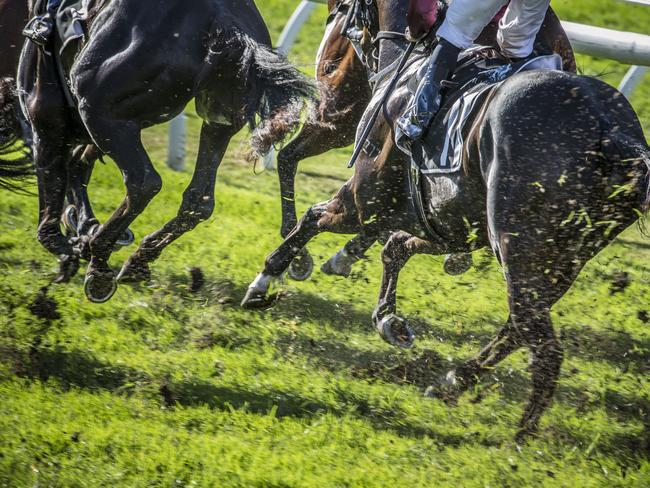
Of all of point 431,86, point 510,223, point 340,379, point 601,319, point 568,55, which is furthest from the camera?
point 601,319

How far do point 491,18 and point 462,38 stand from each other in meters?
0.17

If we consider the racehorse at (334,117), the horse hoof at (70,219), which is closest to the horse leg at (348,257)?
the racehorse at (334,117)

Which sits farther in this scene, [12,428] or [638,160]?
[12,428]

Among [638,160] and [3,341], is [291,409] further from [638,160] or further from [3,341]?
[638,160]

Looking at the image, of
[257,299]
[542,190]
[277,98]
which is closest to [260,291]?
[257,299]

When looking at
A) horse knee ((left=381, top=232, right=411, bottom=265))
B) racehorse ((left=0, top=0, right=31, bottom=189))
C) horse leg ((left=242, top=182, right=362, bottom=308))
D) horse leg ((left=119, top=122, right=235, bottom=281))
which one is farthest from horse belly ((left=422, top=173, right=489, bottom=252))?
racehorse ((left=0, top=0, right=31, bottom=189))

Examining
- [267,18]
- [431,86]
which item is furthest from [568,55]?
[267,18]

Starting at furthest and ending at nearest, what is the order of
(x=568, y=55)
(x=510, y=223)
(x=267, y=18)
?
(x=267, y=18) → (x=568, y=55) → (x=510, y=223)

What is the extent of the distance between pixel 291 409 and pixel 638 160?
6.58 feet

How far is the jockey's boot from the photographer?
13.4 ft

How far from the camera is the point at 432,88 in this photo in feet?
13.5

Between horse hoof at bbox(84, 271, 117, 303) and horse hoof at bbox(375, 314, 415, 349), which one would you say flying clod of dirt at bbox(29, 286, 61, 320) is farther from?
horse hoof at bbox(375, 314, 415, 349)

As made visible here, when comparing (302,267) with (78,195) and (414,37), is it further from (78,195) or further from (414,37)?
(414,37)

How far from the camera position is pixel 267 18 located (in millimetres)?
14828
